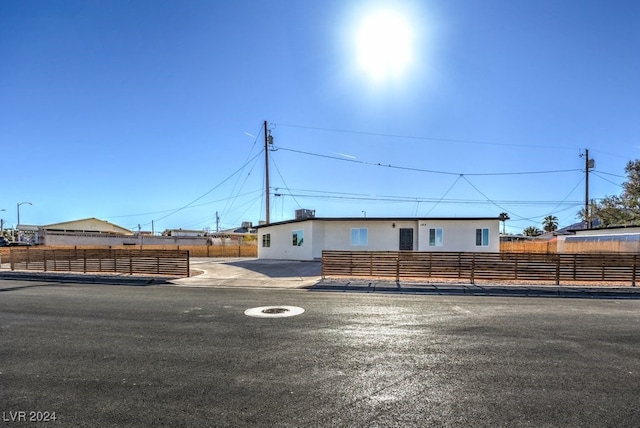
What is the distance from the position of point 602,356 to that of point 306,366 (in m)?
3.99

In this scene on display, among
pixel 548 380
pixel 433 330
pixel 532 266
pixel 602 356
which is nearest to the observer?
pixel 548 380

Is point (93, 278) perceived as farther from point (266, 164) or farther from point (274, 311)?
point (266, 164)

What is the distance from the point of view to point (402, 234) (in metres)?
24.5

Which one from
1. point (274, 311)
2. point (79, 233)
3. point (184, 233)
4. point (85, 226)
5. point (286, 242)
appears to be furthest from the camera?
point (184, 233)

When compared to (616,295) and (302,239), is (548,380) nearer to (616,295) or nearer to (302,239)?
(616,295)

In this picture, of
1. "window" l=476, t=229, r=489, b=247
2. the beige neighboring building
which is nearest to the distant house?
the beige neighboring building

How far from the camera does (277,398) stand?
12.0 ft

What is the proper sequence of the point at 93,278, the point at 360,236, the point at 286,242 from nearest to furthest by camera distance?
the point at 93,278
the point at 360,236
the point at 286,242

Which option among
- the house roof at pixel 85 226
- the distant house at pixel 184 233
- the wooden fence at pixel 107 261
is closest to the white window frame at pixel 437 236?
the wooden fence at pixel 107 261

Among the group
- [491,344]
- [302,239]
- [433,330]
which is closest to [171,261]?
[302,239]

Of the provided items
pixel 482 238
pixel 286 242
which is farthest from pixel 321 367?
pixel 286 242

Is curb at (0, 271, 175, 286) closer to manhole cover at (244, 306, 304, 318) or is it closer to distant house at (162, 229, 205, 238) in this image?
manhole cover at (244, 306, 304, 318)

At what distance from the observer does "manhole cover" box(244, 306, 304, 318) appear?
25.2ft

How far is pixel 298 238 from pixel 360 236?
176 inches
